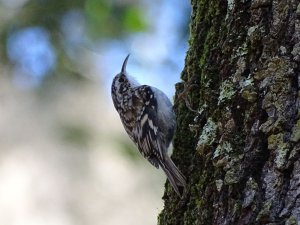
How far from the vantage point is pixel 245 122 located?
2.41m

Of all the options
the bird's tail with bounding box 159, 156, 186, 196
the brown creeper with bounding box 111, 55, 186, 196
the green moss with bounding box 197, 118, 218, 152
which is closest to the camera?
the green moss with bounding box 197, 118, 218, 152

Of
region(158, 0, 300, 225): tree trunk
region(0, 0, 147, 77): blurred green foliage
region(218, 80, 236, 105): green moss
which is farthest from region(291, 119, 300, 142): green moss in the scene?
region(0, 0, 147, 77): blurred green foliage

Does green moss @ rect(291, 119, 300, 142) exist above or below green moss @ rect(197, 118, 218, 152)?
below

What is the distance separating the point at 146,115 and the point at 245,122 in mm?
1690

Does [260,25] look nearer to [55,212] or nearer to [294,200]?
[294,200]

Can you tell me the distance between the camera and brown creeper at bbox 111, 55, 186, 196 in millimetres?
3695

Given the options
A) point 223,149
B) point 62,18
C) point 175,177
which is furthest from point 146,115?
point 223,149

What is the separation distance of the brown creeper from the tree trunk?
63cm

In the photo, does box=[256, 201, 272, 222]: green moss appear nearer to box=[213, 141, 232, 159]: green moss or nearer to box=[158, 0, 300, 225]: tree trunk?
box=[158, 0, 300, 225]: tree trunk

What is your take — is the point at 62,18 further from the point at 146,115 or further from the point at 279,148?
the point at 279,148

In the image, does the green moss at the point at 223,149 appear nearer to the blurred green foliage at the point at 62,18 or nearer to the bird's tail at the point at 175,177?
the bird's tail at the point at 175,177

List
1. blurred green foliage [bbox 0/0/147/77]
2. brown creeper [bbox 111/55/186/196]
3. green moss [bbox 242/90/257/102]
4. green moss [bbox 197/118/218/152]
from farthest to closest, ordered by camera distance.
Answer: blurred green foliage [bbox 0/0/147/77]
brown creeper [bbox 111/55/186/196]
green moss [bbox 197/118/218/152]
green moss [bbox 242/90/257/102]

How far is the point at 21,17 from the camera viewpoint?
4.69 meters

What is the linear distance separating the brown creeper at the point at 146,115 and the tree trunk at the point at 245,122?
0.63 m
